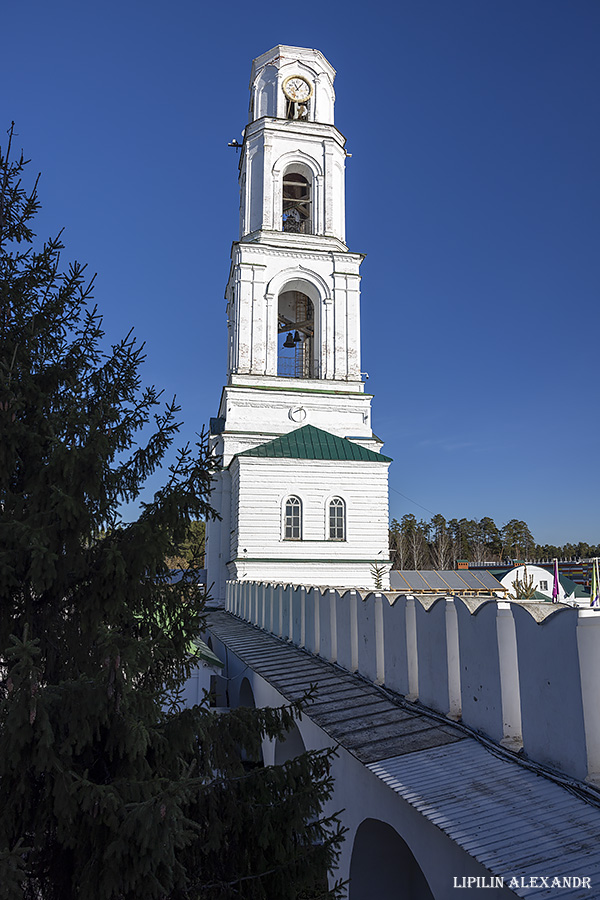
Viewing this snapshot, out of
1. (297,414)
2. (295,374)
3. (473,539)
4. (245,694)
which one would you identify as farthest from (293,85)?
(473,539)

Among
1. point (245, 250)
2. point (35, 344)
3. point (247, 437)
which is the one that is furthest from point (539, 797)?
point (245, 250)

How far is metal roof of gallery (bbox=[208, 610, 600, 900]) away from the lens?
2.96 meters

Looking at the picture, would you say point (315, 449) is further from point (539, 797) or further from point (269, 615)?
point (539, 797)

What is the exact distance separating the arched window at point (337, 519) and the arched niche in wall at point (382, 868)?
1920cm

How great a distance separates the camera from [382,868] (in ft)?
19.0

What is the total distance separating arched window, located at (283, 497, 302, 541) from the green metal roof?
1812 millimetres

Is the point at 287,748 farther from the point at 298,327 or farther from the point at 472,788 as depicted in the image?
the point at 298,327

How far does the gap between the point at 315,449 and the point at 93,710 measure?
72.5 ft

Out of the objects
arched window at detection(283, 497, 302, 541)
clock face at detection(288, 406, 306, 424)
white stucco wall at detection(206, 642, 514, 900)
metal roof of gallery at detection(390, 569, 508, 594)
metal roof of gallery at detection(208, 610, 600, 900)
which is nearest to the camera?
metal roof of gallery at detection(208, 610, 600, 900)

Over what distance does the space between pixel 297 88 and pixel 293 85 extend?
0.24 meters

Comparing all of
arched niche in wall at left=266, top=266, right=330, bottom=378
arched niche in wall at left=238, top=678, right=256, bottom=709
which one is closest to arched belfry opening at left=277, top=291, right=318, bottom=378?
arched niche in wall at left=266, top=266, right=330, bottom=378

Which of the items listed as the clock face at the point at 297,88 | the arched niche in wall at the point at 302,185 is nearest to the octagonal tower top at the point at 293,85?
the clock face at the point at 297,88

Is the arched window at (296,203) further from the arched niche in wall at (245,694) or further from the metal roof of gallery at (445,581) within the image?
the arched niche in wall at (245,694)

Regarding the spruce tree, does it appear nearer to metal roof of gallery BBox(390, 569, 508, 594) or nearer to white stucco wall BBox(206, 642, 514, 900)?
white stucco wall BBox(206, 642, 514, 900)
